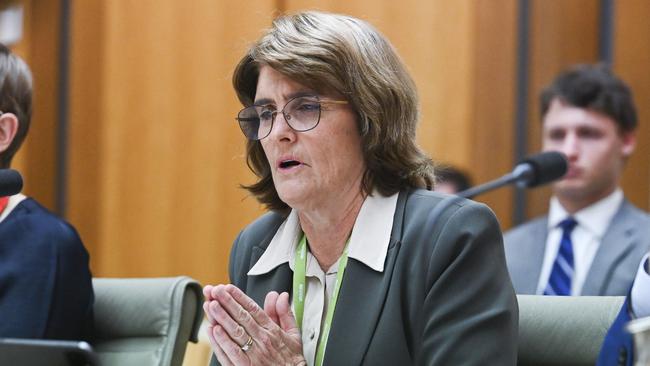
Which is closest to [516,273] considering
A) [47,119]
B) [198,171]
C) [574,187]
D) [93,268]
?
[574,187]

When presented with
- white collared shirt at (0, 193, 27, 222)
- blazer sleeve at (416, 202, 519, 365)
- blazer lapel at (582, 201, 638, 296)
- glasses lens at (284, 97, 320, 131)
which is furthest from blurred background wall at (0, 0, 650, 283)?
blazer sleeve at (416, 202, 519, 365)

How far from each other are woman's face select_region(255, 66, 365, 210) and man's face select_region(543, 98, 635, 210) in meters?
1.85

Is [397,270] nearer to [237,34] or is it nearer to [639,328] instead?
[639,328]

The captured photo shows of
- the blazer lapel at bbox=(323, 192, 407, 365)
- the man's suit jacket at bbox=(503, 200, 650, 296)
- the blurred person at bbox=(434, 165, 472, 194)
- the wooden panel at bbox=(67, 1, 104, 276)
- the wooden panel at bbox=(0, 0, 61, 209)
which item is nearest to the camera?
the blazer lapel at bbox=(323, 192, 407, 365)

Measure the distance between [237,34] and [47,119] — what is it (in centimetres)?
118

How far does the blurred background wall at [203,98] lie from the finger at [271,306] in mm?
2321

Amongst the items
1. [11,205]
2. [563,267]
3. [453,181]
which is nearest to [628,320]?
[11,205]

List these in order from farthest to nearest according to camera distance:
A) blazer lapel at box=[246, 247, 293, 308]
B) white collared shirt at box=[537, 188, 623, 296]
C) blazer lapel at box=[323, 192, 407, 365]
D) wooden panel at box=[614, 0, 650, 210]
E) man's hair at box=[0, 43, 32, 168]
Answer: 1. wooden panel at box=[614, 0, 650, 210]
2. white collared shirt at box=[537, 188, 623, 296]
3. man's hair at box=[0, 43, 32, 168]
4. blazer lapel at box=[246, 247, 293, 308]
5. blazer lapel at box=[323, 192, 407, 365]

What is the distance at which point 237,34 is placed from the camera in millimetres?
4918

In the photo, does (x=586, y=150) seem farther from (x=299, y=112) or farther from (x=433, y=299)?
(x=433, y=299)

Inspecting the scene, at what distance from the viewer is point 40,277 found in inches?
93.8

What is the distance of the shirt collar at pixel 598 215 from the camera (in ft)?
12.1

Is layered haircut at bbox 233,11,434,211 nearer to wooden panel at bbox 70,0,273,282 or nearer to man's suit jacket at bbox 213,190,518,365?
man's suit jacket at bbox 213,190,518,365

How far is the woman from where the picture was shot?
186cm
